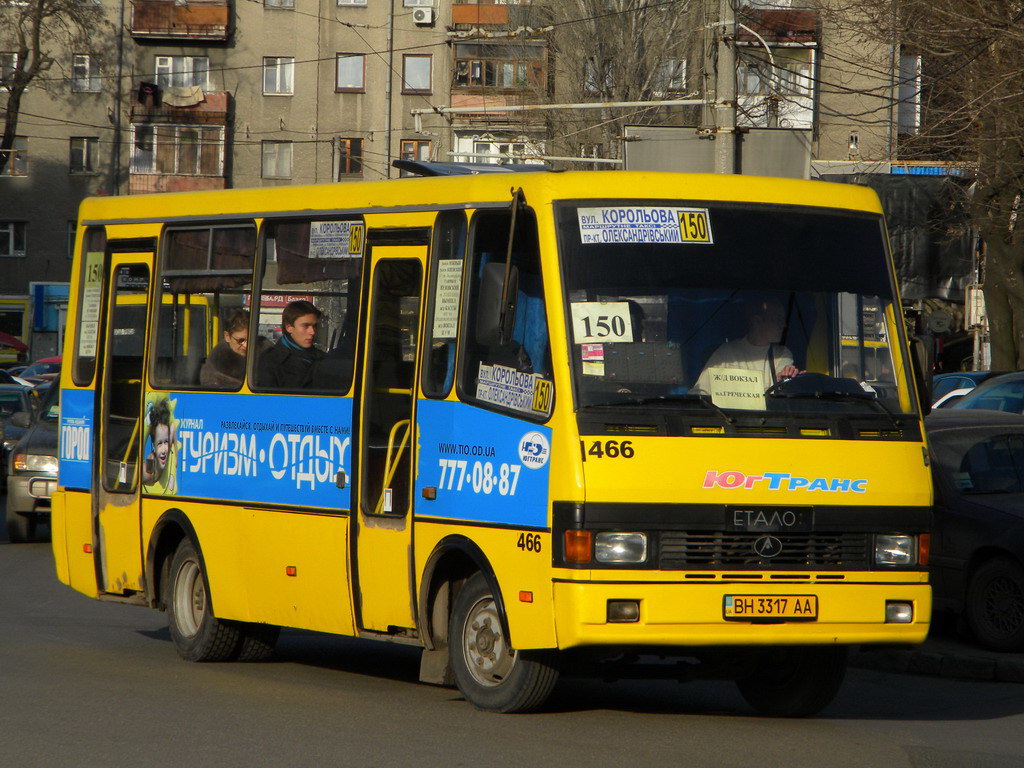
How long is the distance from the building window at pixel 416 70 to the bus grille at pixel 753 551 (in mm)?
55170

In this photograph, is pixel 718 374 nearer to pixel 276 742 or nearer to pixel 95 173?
pixel 276 742

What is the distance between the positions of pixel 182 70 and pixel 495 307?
5671cm

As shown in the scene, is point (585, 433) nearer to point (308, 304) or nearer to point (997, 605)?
point (308, 304)

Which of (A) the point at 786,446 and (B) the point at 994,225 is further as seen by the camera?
(B) the point at 994,225

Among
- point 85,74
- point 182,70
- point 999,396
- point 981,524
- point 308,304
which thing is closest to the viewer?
point 308,304

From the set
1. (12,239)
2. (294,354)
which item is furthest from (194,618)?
(12,239)

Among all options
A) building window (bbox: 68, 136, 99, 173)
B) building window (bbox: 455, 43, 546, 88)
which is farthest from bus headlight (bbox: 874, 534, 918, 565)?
building window (bbox: 68, 136, 99, 173)

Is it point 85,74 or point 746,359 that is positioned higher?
point 85,74

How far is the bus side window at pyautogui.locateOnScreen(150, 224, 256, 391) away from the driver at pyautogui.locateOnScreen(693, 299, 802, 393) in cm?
355

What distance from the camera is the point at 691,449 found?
7.84m

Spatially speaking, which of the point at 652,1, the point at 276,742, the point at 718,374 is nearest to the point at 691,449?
the point at 718,374

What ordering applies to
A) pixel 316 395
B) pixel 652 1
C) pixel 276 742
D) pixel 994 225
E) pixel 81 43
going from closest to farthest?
pixel 276 742 < pixel 316 395 < pixel 994 225 < pixel 652 1 < pixel 81 43

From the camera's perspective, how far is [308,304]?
32.8ft

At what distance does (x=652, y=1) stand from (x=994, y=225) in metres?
18.9
